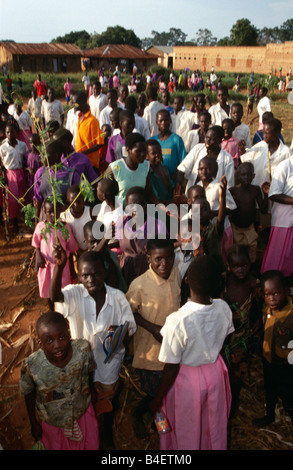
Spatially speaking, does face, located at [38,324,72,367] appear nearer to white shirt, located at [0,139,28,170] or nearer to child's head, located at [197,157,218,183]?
child's head, located at [197,157,218,183]

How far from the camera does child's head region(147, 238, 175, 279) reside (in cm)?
270

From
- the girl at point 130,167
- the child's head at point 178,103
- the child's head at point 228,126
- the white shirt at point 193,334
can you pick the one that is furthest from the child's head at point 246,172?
the child's head at point 178,103

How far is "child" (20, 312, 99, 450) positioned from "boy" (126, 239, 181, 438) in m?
0.46

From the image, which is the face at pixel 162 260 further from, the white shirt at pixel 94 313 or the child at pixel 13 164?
the child at pixel 13 164

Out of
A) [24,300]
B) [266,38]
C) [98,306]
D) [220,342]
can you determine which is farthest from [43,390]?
[266,38]

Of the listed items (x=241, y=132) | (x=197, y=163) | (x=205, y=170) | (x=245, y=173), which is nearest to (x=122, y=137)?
(x=197, y=163)

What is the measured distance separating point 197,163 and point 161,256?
225 centimetres

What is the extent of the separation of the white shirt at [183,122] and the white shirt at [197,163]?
105 inches

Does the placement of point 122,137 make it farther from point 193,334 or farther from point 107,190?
point 193,334

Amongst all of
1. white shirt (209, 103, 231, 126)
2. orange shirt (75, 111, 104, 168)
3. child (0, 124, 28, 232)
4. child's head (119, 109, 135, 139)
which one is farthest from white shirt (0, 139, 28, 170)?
white shirt (209, 103, 231, 126)

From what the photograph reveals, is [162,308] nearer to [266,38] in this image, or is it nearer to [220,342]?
[220,342]

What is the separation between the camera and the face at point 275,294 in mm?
2779

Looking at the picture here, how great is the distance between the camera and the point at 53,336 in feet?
7.64

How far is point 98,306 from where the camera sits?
2.70 meters
